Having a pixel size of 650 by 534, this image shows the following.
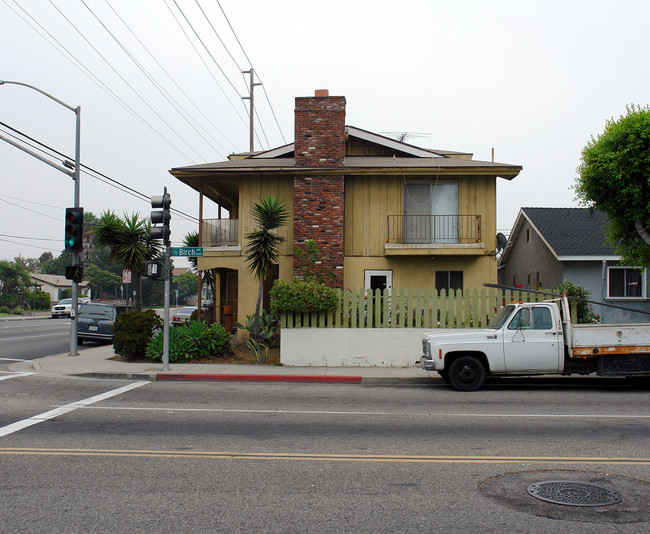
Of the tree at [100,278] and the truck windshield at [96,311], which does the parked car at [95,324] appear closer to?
the truck windshield at [96,311]

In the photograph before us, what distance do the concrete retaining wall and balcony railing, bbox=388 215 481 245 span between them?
4.32 meters

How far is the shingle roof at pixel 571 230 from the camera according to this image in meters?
23.2

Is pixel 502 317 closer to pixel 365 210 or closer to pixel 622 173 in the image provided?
pixel 622 173

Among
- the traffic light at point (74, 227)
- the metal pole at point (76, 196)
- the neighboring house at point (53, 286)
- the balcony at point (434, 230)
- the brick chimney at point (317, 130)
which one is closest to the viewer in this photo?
the traffic light at point (74, 227)

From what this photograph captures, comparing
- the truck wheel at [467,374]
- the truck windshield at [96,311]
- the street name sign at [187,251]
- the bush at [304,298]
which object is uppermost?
the street name sign at [187,251]

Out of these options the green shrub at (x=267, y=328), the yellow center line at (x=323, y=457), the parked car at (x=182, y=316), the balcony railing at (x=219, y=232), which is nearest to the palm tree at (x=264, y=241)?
the green shrub at (x=267, y=328)

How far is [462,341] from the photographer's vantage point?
12539mm

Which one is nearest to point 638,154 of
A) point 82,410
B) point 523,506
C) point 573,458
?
point 573,458

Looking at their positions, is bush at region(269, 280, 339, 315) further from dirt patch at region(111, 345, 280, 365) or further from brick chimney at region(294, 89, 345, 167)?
brick chimney at region(294, 89, 345, 167)

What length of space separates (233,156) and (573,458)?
63.1 feet

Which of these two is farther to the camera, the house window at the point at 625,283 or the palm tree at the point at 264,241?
the house window at the point at 625,283

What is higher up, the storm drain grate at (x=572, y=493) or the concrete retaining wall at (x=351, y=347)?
the concrete retaining wall at (x=351, y=347)

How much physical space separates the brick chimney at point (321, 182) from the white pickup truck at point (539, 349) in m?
6.74

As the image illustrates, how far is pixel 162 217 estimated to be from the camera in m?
15.0
